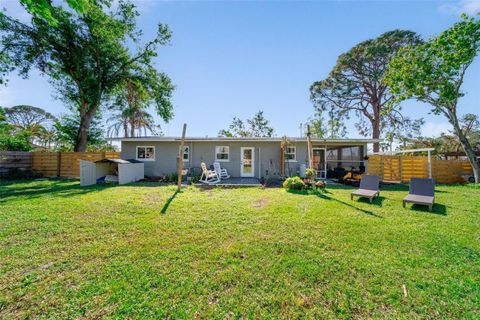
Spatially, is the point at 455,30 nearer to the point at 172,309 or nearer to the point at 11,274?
the point at 172,309

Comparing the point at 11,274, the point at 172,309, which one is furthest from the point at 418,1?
the point at 11,274

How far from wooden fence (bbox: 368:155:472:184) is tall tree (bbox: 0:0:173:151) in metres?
17.7

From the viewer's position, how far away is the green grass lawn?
6.73 ft

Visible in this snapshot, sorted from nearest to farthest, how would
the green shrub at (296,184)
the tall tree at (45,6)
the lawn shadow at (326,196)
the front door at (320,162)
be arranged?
the tall tree at (45,6)
the lawn shadow at (326,196)
the green shrub at (296,184)
the front door at (320,162)

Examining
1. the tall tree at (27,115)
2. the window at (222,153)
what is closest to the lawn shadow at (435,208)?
the window at (222,153)

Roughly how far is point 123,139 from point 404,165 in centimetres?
1653

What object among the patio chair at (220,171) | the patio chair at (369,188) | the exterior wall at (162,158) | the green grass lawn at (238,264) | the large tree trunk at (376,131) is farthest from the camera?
the large tree trunk at (376,131)

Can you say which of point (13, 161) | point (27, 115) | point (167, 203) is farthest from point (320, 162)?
point (27, 115)

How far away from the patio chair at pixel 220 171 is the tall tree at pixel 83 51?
395 inches

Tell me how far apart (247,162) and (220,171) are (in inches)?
74.8

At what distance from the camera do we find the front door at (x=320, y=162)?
12422mm

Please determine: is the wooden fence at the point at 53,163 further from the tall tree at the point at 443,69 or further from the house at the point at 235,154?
the tall tree at the point at 443,69

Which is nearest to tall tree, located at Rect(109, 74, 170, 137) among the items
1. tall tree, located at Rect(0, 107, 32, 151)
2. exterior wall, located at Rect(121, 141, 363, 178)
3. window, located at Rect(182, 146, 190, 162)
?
exterior wall, located at Rect(121, 141, 363, 178)

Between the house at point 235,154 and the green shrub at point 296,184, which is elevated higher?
the house at point 235,154
